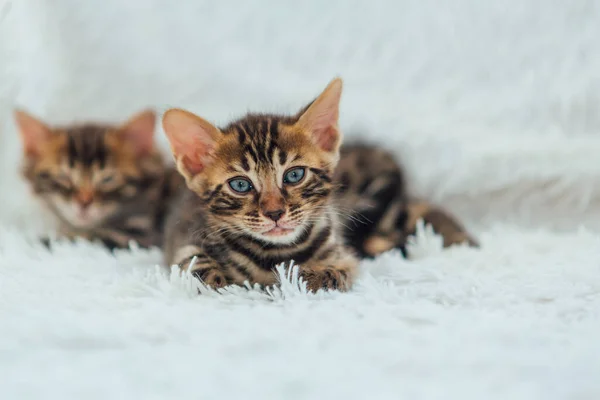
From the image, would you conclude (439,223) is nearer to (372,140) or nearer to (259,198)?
(372,140)

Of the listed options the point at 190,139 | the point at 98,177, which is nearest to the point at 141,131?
the point at 98,177

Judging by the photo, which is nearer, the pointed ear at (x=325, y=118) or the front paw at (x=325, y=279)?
the front paw at (x=325, y=279)

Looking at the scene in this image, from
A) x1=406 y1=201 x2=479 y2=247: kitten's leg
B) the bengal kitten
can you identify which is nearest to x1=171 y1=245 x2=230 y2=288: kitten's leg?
the bengal kitten

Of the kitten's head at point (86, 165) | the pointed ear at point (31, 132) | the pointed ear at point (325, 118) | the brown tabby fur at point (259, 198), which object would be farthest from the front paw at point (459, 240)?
the pointed ear at point (31, 132)

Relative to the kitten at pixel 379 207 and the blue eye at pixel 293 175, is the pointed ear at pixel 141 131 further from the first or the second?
the blue eye at pixel 293 175

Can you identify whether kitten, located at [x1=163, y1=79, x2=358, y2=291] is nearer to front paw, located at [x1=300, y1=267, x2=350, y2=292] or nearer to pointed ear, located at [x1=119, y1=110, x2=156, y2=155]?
front paw, located at [x1=300, y1=267, x2=350, y2=292]

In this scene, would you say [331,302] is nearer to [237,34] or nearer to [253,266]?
[253,266]

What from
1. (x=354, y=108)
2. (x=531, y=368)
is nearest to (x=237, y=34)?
(x=354, y=108)
